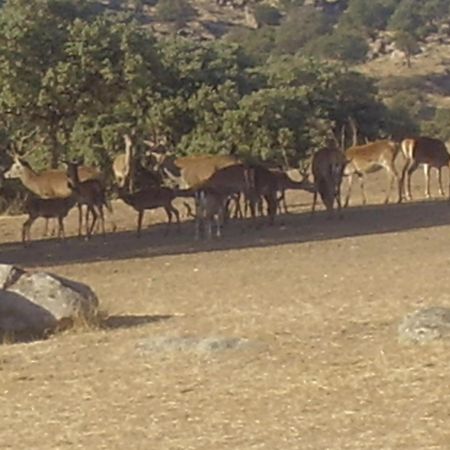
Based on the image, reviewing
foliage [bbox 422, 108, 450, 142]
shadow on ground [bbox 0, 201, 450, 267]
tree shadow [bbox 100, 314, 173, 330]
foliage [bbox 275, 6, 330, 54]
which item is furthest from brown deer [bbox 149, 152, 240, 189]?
foliage [bbox 275, 6, 330, 54]

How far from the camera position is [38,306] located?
14258 millimetres

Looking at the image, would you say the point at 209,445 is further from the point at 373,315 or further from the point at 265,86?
the point at 265,86

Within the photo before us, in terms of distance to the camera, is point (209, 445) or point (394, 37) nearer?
point (209, 445)

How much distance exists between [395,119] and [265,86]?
18.3 ft

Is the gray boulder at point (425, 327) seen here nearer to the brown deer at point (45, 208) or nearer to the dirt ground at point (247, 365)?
the dirt ground at point (247, 365)

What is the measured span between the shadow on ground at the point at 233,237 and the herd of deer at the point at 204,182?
37 cm

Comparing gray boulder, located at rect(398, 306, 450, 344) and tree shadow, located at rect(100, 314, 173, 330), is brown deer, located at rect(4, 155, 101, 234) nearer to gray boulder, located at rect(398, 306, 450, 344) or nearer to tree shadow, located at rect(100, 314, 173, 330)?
tree shadow, located at rect(100, 314, 173, 330)

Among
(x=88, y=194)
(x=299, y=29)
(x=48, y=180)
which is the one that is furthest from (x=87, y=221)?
(x=299, y=29)

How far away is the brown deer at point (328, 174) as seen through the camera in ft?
93.7

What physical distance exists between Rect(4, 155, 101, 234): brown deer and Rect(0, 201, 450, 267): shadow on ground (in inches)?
64.5

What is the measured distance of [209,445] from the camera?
932cm

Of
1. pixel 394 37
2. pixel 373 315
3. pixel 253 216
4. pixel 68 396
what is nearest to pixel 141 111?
pixel 253 216

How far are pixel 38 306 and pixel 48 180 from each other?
14178 millimetres

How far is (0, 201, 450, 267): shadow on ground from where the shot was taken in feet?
76.9
